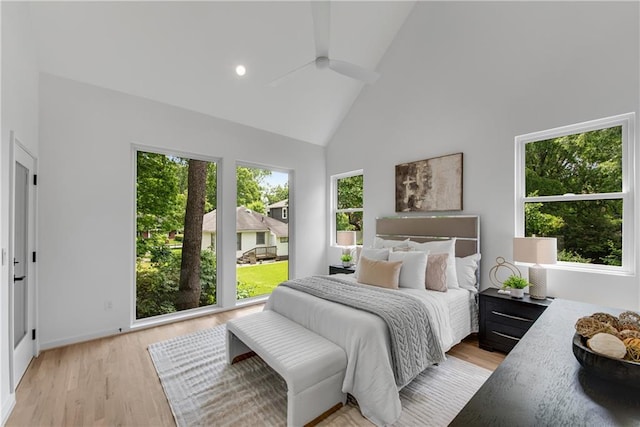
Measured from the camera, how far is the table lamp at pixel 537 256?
2592 mm

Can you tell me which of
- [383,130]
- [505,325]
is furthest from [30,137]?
[505,325]

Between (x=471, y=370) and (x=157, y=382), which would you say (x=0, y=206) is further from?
(x=471, y=370)

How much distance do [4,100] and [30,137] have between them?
30.5 inches

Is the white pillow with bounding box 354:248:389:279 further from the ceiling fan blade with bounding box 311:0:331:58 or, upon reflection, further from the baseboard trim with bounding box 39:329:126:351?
the baseboard trim with bounding box 39:329:126:351

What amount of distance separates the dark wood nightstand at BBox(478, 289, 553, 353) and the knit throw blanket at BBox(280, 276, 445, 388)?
88 centimetres

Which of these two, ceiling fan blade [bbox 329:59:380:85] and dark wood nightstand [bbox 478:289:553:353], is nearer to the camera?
dark wood nightstand [bbox 478:289:553:353]

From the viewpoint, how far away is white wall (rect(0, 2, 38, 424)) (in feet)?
6.41

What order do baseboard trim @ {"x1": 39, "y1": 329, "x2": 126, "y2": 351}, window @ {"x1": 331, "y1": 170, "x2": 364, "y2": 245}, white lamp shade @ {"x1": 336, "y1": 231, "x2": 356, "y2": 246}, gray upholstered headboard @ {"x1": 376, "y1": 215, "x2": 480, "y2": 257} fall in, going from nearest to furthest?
baseboard trim @ {"x1": 39, "y1": 329, "x2": 126, "y2": 351}, gray upholstered headboard @ {"x1": 376, "y1": 215, "x2": 480, "y2": 257}, white lamp shade @ {"x1": 336, "y1": 231, "x2": 356, "y2": 246}, window @ {"x1": 331, "y1": 170, "x2": 364, "y2": 245}

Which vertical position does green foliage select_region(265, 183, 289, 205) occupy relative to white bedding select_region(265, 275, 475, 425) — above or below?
above

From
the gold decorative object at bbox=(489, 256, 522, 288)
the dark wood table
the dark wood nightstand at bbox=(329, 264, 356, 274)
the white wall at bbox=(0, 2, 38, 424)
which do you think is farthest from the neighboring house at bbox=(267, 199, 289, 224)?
the dark wood table

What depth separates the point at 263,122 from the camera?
4449 millimetres

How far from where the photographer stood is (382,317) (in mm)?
2068

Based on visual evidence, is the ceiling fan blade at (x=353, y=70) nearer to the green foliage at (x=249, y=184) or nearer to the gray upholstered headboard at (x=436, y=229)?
the gray upholstered headboard at (x=436, y=229)

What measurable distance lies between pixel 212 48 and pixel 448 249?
366 centimetres
